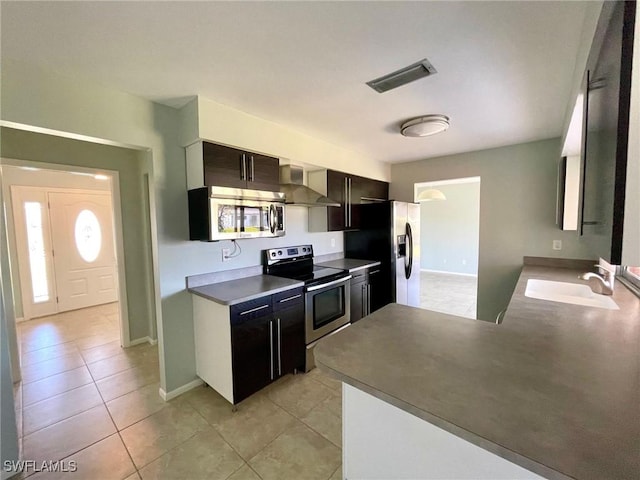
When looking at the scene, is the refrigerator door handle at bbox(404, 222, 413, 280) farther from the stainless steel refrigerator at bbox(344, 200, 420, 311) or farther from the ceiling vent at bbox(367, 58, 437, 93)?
the ceiling vent at bbox(367, 58, 437, 93)

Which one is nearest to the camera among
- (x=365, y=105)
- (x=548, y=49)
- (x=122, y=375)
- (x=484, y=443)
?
(x=484, y=443)

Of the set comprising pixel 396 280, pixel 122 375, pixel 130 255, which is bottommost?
pixel 122 375

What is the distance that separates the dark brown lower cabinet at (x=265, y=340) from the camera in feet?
6.86

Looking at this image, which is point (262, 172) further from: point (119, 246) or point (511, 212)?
point (511, 212)

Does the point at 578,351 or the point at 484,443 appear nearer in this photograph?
the point at 484,443

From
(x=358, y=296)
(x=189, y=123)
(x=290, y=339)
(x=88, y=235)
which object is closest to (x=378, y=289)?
(x=358, y=296)

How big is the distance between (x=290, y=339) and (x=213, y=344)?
67 centimetres

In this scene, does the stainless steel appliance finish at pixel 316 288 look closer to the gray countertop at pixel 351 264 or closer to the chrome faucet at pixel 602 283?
the gray countertop at pixel 351 264

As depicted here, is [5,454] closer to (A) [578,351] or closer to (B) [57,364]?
(B) [57,364]

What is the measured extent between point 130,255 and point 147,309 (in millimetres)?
742

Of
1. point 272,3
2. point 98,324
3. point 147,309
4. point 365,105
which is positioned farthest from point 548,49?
point 98,324

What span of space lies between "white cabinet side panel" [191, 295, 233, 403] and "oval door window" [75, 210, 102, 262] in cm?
381

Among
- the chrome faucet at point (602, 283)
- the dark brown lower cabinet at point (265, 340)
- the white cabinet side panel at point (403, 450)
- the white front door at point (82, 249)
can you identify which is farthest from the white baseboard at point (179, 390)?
the chrome faucet at point (602, 283)

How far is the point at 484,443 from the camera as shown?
2.23 feet
